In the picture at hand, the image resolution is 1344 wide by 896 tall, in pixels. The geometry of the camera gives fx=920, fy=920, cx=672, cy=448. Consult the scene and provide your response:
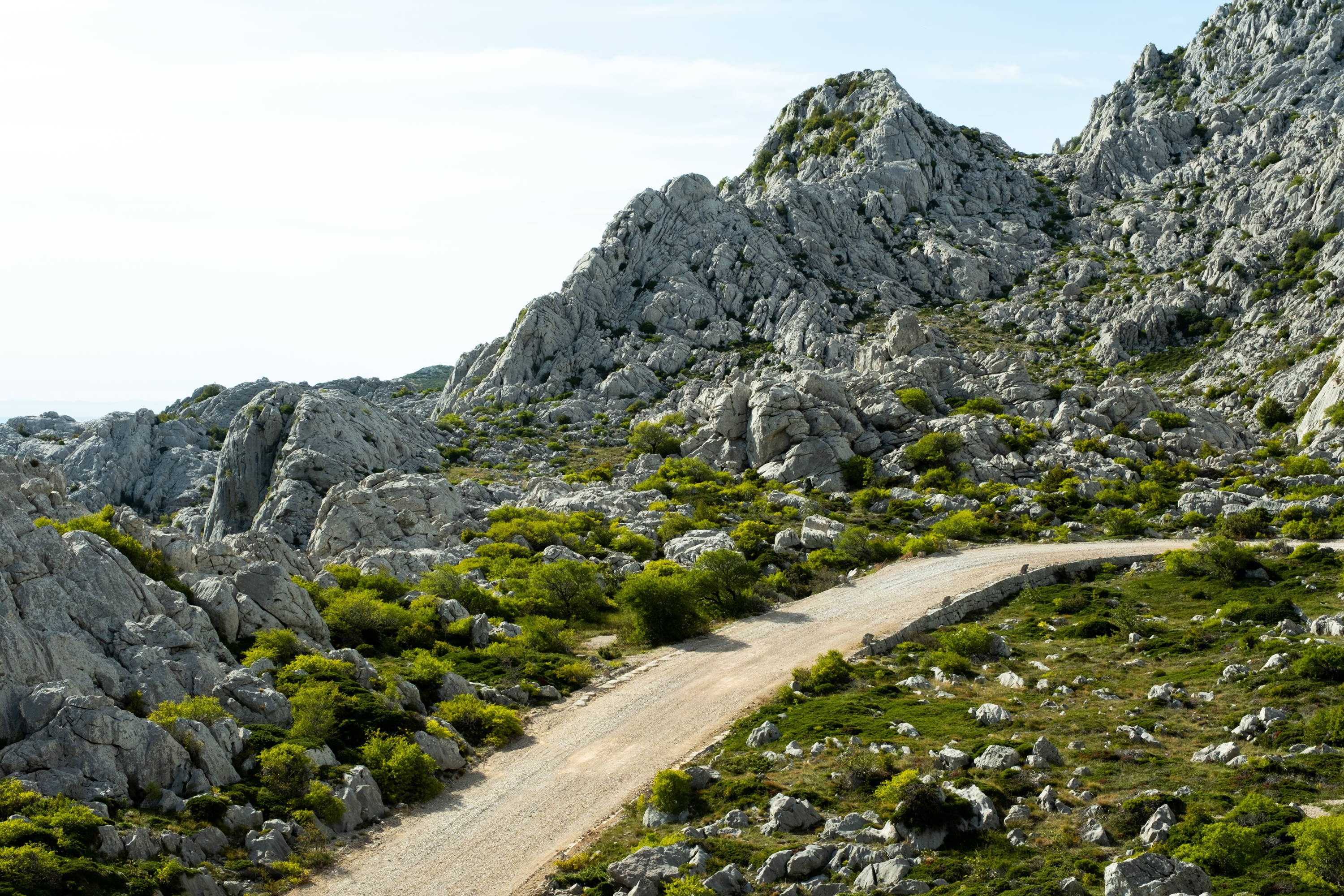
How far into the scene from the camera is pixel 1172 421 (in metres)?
85.2

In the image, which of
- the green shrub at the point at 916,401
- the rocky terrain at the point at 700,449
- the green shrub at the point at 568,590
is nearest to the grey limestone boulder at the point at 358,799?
the rocky terrain at the point at 700,449

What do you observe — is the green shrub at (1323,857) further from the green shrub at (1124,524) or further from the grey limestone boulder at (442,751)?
the green shrub at (1124,524)

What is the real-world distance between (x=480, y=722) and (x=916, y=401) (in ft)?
211

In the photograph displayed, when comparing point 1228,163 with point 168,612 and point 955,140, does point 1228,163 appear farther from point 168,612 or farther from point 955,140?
point 168,612

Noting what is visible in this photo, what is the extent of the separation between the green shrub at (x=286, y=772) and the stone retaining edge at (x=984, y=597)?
25407 millimetres

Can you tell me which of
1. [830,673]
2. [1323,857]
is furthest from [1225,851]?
[830,673]

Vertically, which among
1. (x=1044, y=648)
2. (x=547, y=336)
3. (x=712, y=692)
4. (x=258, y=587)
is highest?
(x=547, y=336)

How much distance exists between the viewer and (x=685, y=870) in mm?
24250

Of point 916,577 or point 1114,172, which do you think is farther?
point 1114,172

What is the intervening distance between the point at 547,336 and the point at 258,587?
88.1m

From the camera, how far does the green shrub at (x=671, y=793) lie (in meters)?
28.8

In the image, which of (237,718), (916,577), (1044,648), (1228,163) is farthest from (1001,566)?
(1228,163)

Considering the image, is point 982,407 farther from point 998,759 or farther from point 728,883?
point 728,883

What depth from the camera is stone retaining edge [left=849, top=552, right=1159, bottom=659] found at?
4650 centimetres
